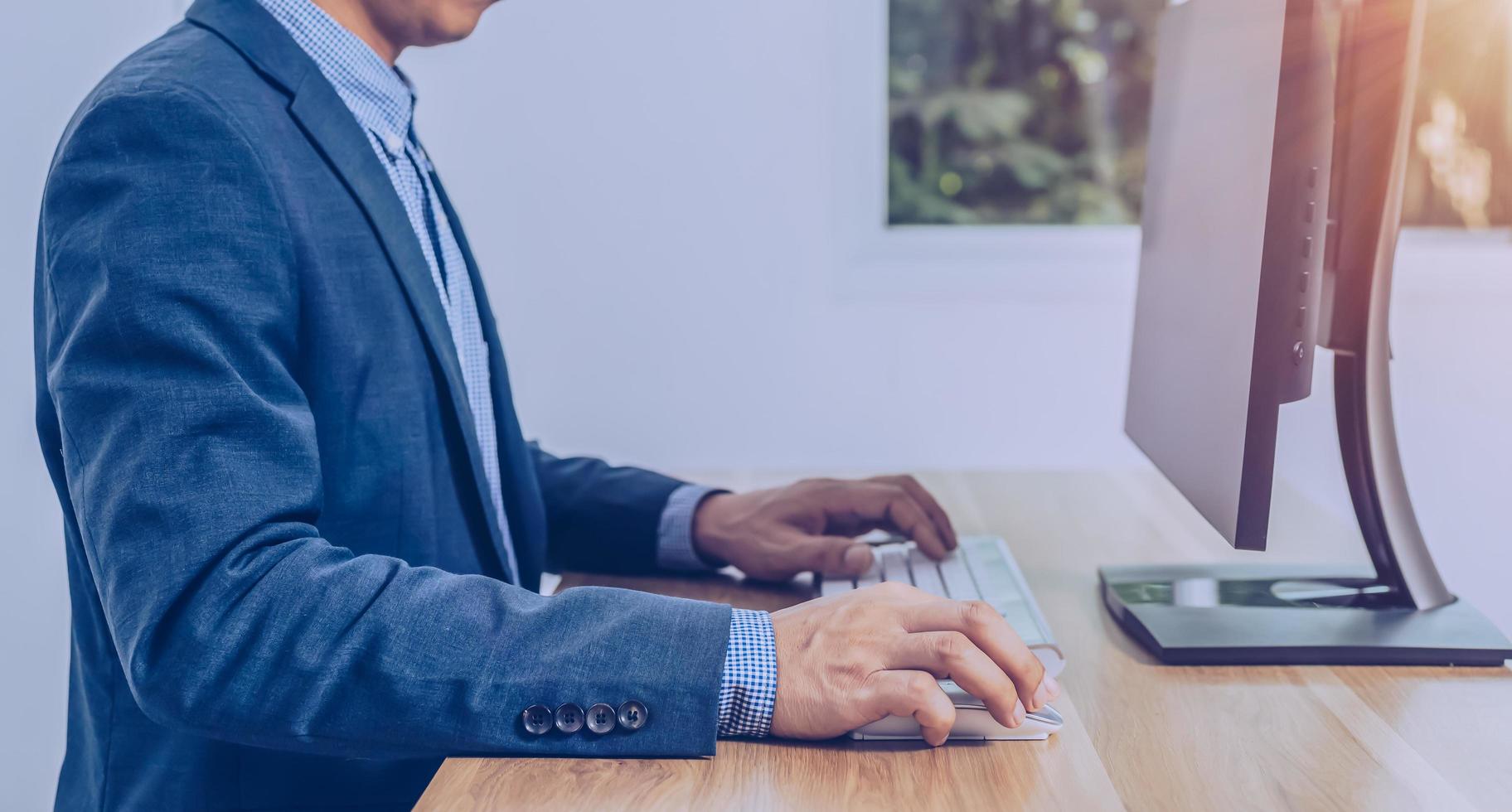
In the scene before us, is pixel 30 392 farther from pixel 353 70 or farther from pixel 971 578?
pixel 971 578

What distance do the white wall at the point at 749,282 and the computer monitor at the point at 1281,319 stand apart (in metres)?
1.33

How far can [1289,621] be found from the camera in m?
0.95

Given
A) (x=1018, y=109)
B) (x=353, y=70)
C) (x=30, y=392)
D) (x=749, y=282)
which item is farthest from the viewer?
(x=1018, y=109)

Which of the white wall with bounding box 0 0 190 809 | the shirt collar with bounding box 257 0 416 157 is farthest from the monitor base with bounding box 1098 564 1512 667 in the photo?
the white wall with bounding box 0 0 190 809

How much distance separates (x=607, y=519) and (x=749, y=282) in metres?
1.29

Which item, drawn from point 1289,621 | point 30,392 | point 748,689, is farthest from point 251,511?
point 30,392

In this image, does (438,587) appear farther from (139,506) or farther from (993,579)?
(993,579)

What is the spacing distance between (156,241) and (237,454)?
0.14 metres

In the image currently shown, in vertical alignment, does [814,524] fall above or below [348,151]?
below

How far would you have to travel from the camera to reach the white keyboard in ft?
3.07

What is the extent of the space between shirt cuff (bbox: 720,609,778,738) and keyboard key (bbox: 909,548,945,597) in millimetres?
281

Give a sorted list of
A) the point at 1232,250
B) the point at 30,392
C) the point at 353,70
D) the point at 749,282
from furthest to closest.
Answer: the point at 749,282, the point at 30,392, the point at 353,70, the point at 1232,250

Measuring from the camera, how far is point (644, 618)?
29.3 inches

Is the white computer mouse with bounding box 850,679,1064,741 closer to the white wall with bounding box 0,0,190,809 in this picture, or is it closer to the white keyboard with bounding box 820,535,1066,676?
the white keyboard with bounding box 820,535,1066,676
